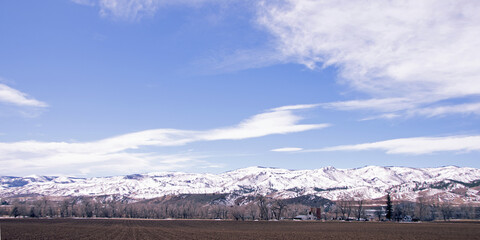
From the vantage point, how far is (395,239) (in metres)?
65.8

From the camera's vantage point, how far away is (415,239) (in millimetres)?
65312

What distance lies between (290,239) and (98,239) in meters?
32.0

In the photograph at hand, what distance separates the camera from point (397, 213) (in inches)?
7830

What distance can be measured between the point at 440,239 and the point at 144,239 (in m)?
50.5

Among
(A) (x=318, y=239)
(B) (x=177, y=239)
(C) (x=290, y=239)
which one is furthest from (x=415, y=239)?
(B) (x=177, y=239)

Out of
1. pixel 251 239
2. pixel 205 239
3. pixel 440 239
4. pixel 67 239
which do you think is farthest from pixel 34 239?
pixel 440 239

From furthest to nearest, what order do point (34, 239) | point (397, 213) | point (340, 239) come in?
point (397, 213), point (340, 239), point (34, 239)

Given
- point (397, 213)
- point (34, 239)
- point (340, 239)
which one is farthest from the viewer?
point (397, 213)

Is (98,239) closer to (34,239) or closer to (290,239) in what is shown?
(34,239)

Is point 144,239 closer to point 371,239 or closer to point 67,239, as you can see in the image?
point 67,239

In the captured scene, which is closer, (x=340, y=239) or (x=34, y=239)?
(x=34, y=239)

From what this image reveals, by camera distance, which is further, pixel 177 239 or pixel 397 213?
pixel 397 213

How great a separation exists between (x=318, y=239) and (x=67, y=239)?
4197 centimetres

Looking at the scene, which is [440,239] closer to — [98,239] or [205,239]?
[205,239]
